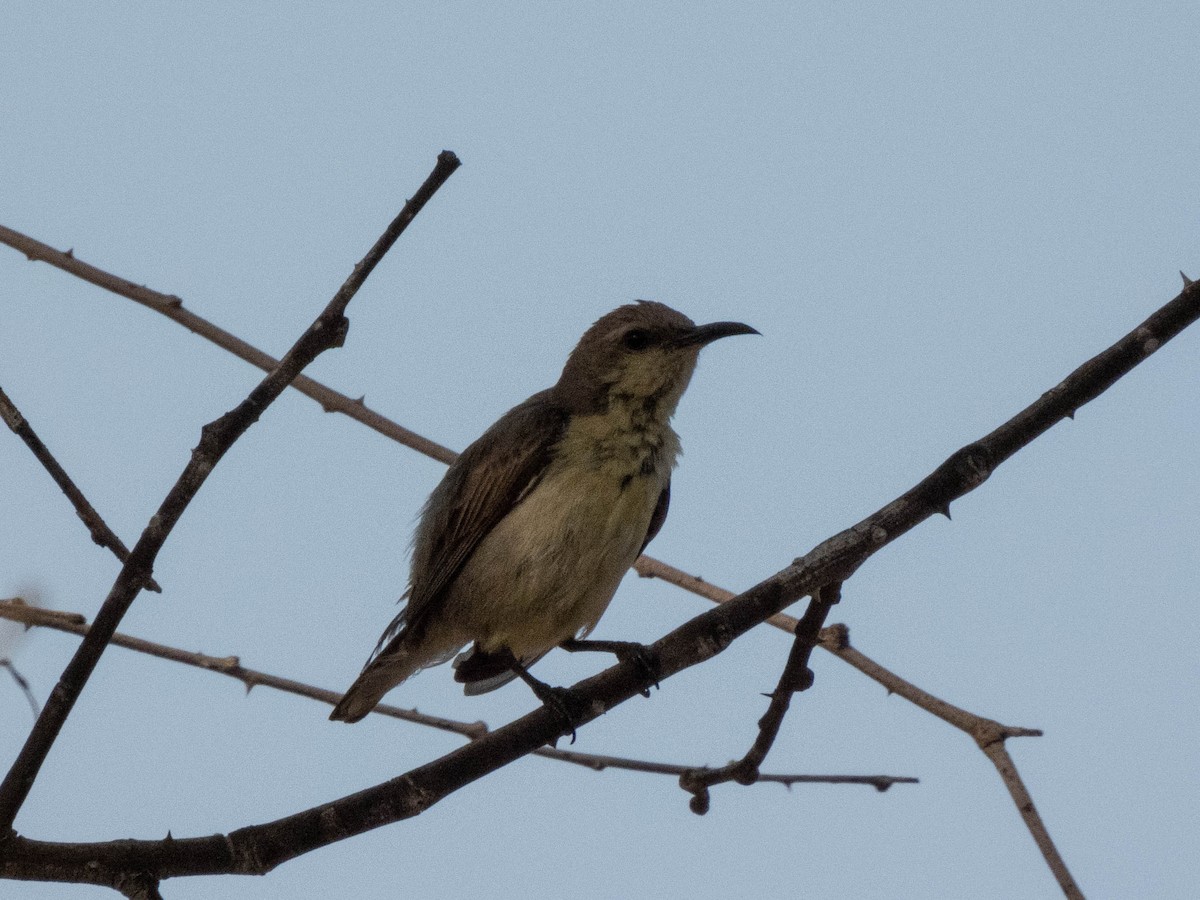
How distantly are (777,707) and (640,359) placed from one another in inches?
107

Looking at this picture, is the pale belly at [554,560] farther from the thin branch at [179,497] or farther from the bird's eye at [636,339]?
the thin branch at [179,497]

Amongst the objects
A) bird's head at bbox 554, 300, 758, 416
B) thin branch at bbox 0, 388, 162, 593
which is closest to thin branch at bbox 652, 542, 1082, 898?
bird's head at bbox 554, 300, 758, 416

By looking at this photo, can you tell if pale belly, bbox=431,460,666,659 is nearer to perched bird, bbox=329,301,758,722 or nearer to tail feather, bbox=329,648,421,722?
perched bird, bbox=329,301,758,722

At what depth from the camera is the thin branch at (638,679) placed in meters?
3.71

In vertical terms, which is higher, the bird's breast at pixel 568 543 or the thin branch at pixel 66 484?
the bird's breast at pixel 568 543

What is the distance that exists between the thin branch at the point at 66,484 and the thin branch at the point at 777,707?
6.38 ft

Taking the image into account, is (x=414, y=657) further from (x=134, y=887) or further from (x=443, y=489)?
(x=134, y=887)

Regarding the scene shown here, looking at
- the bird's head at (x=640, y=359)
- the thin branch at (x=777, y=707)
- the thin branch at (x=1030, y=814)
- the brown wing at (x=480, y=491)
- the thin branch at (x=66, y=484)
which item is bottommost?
the thin branch at (x=1030, y=814)

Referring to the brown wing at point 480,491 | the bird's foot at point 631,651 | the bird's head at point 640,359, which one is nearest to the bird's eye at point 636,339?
the bird's head at point 640,359

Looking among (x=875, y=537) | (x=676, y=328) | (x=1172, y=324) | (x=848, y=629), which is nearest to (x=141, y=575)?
(x=875, y=537)

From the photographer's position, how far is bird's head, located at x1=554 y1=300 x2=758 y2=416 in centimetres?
665

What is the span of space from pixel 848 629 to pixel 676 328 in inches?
100

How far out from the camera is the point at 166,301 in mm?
5082

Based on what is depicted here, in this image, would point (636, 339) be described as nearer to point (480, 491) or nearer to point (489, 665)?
point (480, 491)
